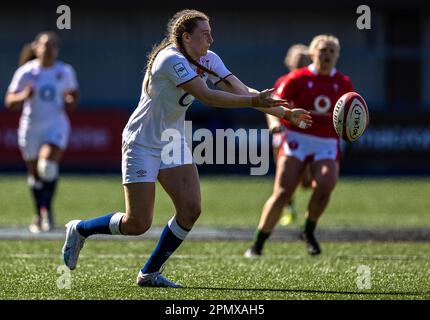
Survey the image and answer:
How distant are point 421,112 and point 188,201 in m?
14.4

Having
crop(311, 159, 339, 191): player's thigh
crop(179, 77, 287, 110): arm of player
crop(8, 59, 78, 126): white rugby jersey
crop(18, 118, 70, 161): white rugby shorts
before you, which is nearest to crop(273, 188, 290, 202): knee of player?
crop(311, 159, 339, 191): player's thigh

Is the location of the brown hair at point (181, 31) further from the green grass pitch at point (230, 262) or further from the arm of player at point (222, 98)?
the green grass pitch at point (230, 262)

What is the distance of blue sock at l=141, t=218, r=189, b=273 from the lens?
7.43 meters

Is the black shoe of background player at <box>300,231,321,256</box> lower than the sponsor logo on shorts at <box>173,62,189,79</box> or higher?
lower

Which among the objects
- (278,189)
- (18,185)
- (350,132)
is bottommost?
(18,185)

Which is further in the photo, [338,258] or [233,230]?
[233,230]

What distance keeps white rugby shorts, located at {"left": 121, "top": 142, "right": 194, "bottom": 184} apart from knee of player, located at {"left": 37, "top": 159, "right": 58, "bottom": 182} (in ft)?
16.4

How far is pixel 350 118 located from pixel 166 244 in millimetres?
1636

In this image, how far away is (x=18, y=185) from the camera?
61.7 ft

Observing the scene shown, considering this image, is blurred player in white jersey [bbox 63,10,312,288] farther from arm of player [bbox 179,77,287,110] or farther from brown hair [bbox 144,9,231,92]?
arm of player [bbox 179,77,287,110]
